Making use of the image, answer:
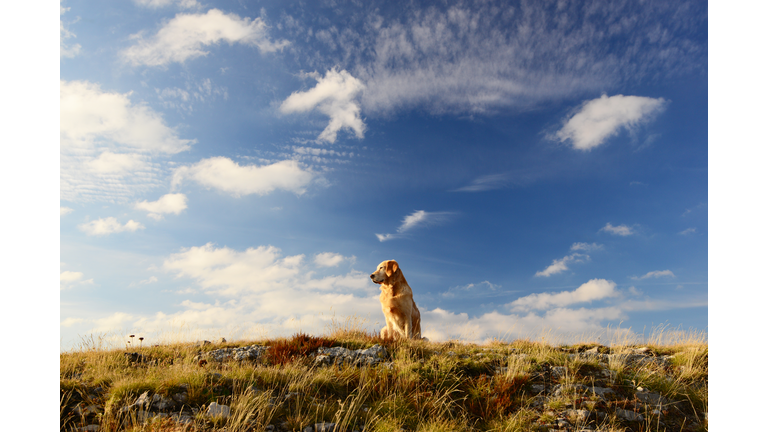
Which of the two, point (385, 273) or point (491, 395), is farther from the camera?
point (385, 273)

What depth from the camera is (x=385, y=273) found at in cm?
1104

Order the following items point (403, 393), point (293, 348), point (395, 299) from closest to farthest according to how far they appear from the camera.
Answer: point (403, 393)
point (293, 348)
point (395, 299)

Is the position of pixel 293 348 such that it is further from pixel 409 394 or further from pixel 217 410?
pixel 217 410

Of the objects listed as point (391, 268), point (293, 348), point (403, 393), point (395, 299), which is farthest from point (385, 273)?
point (403, 393)

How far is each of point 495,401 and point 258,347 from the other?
5912 mm

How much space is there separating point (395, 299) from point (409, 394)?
4391mm

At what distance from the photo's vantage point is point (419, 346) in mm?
9008

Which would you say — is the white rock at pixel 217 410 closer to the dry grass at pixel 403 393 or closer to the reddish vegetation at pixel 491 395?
the dry grass at pixel 403 393

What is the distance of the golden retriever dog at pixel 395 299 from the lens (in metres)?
10.9

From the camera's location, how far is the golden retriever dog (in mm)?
10867

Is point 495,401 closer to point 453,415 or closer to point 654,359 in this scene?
point 453,415

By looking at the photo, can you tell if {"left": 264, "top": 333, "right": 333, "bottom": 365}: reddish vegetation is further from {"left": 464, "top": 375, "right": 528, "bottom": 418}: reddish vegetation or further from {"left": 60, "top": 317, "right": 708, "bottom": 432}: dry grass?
{"left": 464, "top": 375, "right": 528, "bottom": 418}: reddish vegetation

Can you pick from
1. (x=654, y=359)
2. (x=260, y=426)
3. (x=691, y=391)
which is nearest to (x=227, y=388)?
(x=260, y=426)

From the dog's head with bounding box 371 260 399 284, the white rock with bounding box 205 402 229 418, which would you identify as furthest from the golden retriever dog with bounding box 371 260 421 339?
the white rock with bounding box 205 402 229 418
